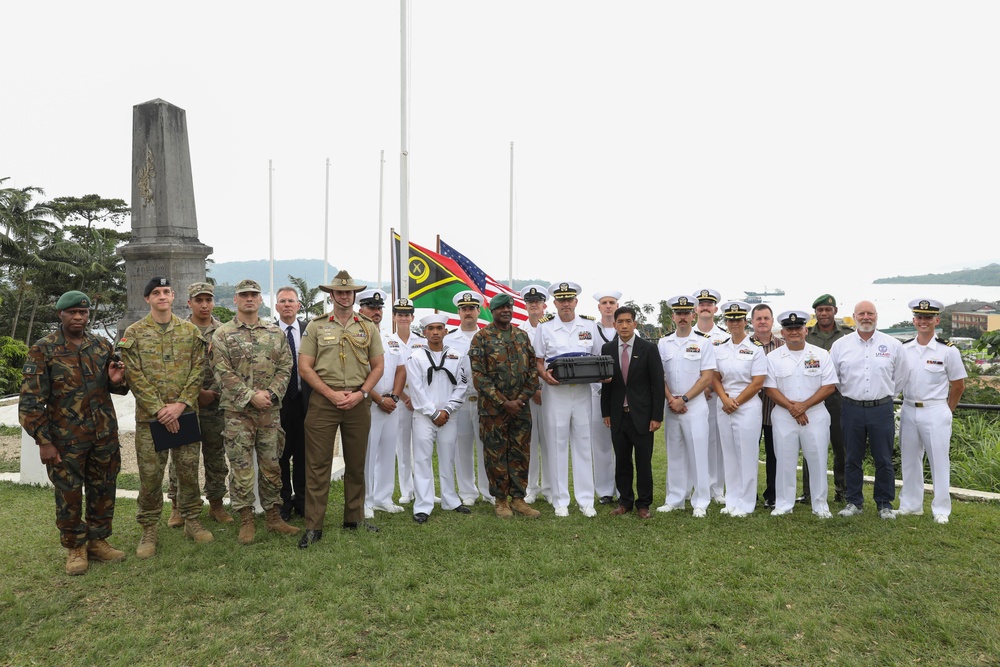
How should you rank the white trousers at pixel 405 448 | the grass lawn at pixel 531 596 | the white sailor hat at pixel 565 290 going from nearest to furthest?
1. the grass lawn at pixel 531 596
2. the white sailor hat at pixel 565 290
3. the white trousers at pixel 405 448

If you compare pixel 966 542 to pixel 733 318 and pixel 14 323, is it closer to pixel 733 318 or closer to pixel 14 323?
pixel 733 318

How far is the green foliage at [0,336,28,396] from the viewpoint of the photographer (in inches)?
587

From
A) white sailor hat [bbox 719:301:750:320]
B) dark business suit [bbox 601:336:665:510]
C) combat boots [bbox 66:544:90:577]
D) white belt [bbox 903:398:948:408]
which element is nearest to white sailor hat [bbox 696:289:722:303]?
white sailor hat [bbox 719:301:750:320]

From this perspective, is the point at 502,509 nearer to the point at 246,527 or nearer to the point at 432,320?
the point at 432,320

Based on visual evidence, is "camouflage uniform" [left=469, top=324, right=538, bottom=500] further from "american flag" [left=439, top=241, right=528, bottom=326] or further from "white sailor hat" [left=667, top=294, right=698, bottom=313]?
"american flag" [left=439, top=241, right=528, bottom=326]

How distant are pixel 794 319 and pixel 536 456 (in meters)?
2.64

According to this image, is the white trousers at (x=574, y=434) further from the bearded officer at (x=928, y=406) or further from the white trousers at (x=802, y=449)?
the bearded officer at (x=928, y=406)

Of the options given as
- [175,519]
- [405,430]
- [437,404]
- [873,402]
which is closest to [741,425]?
[873,402]

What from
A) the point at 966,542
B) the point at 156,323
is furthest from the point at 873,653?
the point at 156,323

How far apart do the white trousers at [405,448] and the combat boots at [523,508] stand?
117cm

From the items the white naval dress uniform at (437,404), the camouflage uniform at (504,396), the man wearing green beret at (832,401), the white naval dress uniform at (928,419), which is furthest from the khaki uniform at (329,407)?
the white naval dress uniform at (928,419)

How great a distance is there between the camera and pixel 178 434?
4.85 m

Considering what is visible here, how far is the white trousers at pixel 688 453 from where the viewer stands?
572 cm

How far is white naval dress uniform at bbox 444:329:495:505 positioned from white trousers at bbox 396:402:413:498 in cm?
46
